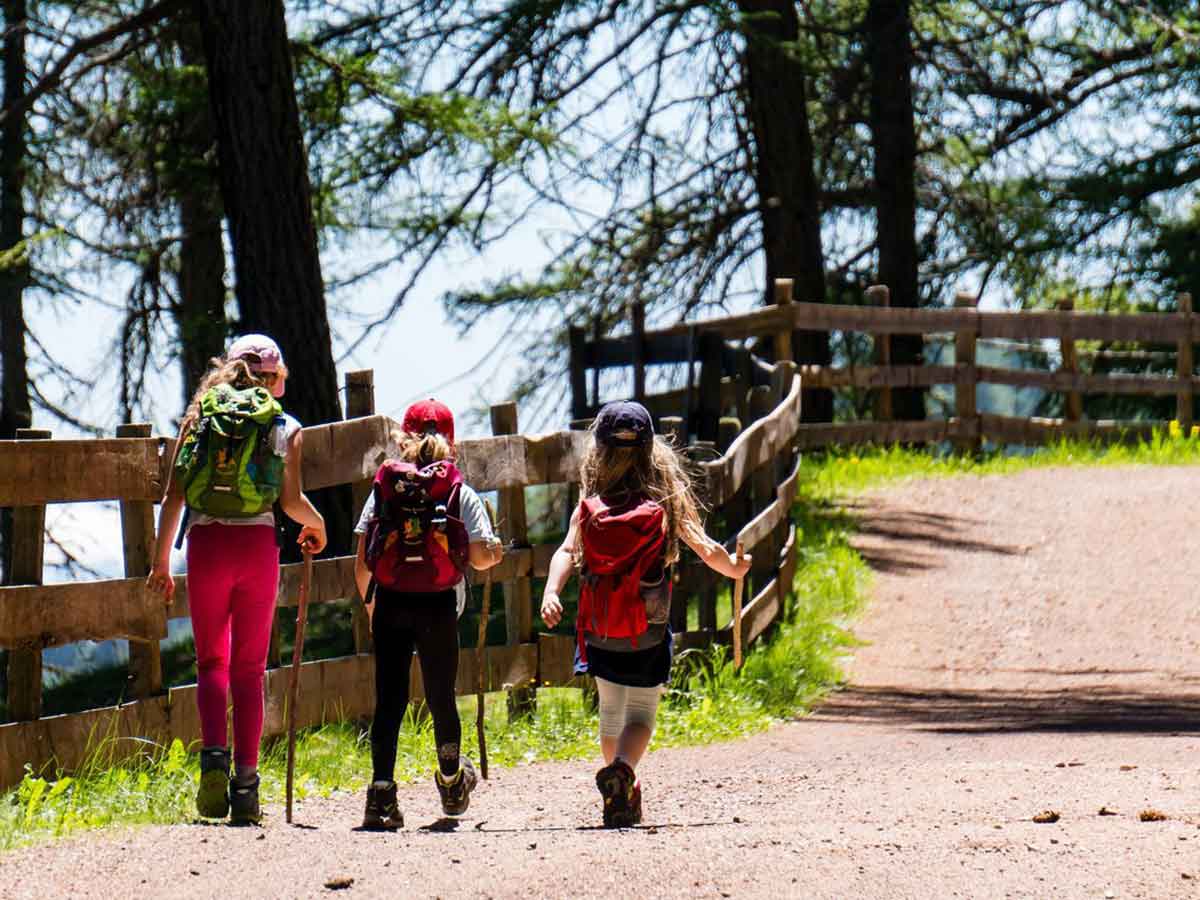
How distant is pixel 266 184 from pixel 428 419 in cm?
535

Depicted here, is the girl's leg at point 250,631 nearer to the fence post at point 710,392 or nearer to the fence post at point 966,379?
the fence post at point 710,392

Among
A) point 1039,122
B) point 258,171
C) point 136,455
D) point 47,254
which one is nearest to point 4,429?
point 47,254

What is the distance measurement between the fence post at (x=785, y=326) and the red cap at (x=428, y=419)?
32.6 feet

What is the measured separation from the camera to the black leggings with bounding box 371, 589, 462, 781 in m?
6.35

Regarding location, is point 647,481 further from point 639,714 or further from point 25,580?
point 25,580

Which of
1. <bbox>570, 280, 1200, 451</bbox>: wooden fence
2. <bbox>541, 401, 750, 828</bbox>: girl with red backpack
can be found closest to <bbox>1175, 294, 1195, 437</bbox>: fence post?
<bbox>570, 280, 1200, 451</bbox>: wooden fence

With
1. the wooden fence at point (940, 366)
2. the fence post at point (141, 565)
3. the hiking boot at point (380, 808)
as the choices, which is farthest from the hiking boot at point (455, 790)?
the wooden fence at point (940, 366)

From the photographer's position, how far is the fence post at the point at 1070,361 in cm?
1895

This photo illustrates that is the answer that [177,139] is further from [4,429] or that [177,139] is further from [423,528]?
[423,528]

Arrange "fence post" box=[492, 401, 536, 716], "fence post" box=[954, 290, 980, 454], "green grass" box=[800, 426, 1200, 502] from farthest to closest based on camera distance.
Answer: "fence post" box=[954, 290, 980, 454], "green grass" box=[800, 426, 1200, 502], "fence post" box=[492, 401, 536, 716]

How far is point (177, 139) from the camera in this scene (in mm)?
13406

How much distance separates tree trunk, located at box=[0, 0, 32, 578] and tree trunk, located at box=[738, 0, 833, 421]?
6.65 meters

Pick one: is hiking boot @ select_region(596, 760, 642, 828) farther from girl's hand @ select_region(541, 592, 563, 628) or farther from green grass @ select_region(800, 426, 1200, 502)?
green grass @ select_region(800, 426, 1200, 502)

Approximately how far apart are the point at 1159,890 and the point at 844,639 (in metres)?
6.29
